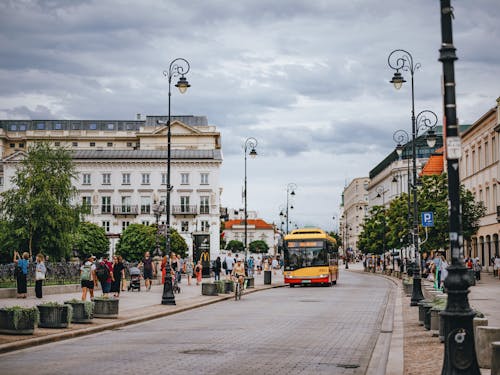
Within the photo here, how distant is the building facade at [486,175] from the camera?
191 ft

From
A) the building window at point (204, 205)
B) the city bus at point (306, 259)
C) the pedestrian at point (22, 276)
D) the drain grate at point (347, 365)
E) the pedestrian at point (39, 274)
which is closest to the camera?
the drain grate at point (347, 365)

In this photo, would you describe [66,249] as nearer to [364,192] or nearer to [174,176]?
[174,176]

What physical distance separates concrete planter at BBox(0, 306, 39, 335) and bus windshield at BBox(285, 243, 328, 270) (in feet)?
94.5

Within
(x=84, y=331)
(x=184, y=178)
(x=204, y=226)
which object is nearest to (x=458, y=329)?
Answer: (x=84, y=331)

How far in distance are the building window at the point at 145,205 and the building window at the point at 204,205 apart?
777 cm

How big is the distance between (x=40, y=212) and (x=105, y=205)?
55012 mm

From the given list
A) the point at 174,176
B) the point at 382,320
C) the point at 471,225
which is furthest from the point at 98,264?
the point at 174,176

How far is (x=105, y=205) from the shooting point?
344ft

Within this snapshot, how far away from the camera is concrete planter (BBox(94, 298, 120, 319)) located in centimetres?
1980

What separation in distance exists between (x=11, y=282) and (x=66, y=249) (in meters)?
18.3

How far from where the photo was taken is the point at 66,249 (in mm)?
50906

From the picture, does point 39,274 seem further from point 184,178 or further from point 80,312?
point 184,178

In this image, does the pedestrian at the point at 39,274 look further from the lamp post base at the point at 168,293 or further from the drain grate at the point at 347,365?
the drain grate at the point at 347,365

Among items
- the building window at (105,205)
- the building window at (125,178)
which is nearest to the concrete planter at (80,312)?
the building window at (105,205)
